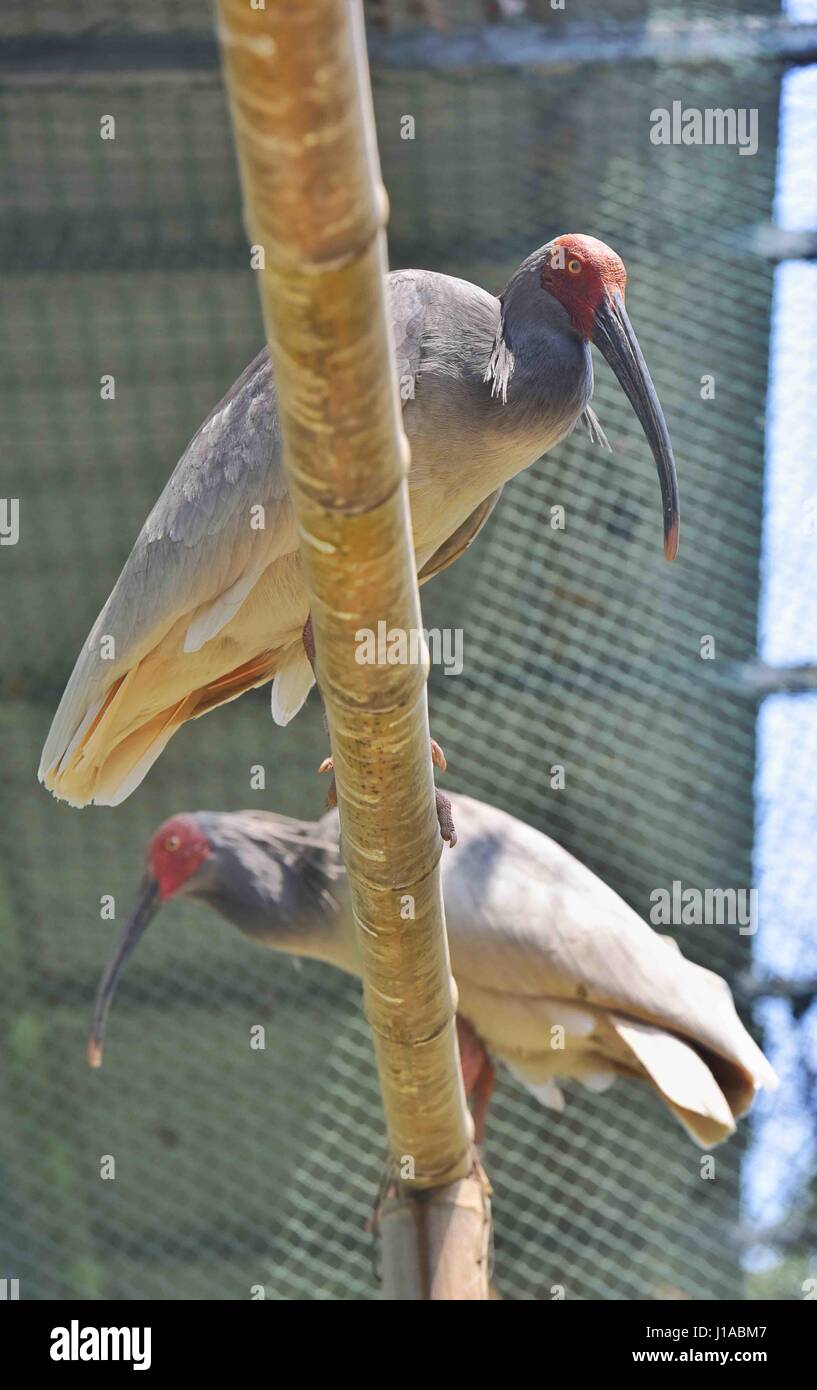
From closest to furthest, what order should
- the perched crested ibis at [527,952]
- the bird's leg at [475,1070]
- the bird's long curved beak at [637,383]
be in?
the bird's long curved beak at [637,383] → the perched crested ibis at [527,952] → the bird's leg at [475,1070]

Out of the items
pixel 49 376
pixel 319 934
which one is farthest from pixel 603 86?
pixel 319 934

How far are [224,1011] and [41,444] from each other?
143cm

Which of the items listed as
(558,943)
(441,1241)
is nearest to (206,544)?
(441,1241)

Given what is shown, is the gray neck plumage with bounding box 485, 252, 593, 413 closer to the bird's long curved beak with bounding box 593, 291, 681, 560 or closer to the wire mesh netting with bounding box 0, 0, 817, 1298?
the bird's long curved beak with bounding box 593, 291, 681, 560

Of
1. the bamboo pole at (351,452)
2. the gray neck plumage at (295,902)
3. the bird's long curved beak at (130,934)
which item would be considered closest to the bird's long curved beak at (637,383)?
the bamboo pole at (351,452)

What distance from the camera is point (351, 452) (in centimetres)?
89

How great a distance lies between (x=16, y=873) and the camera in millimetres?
3877

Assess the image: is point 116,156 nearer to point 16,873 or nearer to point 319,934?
point 16,873

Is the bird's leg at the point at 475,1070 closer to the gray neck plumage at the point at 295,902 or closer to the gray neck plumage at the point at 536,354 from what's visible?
the gray neck plumage at the point at 295,902

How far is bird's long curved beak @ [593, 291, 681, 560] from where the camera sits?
158 cm

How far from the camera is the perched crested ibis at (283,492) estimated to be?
1.61 m

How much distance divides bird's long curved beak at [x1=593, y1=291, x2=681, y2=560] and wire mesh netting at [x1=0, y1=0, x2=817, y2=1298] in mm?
1627

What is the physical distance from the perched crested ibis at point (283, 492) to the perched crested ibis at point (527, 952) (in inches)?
27.5

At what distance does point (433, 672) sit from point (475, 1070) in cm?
114
